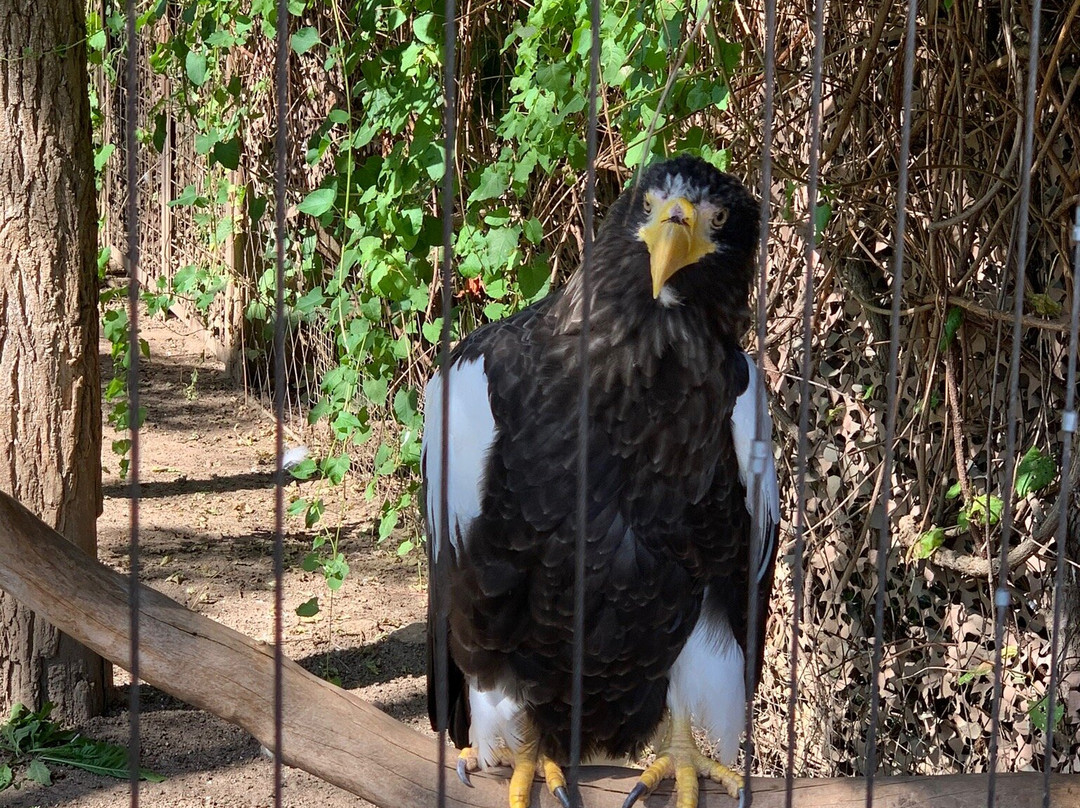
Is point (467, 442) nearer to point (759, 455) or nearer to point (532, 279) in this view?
point (759, 455)

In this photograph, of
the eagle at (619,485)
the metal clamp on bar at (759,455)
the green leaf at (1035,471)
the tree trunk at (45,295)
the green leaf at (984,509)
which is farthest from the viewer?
the tree trunk at (45,295)

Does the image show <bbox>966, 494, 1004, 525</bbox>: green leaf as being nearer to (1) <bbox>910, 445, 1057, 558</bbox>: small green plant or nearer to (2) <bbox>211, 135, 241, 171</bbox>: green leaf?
(1) <bbox>910, 445, 1057, 558</bbox>: small green plant

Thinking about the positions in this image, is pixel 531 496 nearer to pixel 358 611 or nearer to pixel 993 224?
pixel 993 224

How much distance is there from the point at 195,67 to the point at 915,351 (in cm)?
172

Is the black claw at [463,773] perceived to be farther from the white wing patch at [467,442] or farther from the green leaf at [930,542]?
the green leaf at [930,542]

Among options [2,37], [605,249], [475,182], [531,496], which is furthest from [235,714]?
[2,37]

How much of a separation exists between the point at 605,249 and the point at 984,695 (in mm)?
1367

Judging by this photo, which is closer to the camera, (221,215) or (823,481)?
(823,481)

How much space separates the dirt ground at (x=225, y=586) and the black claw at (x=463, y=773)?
1.72 feet

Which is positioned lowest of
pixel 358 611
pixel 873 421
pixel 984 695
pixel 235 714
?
pixel 358 611

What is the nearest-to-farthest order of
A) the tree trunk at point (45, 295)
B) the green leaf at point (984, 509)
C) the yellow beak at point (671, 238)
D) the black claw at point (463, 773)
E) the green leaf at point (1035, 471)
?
→ the yellow beak at point (671, 238)
the black claw at point (463, 773)
the green leaf at point (1035, 471)
the green leaf at point (984, 509)
the tree trunk at point (45, 295)

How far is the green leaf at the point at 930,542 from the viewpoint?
99.5 inches

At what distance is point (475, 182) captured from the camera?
2689mm

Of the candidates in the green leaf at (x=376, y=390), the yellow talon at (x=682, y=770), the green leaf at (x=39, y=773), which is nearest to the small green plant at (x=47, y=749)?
the green leaf at (x=39, y=773)
